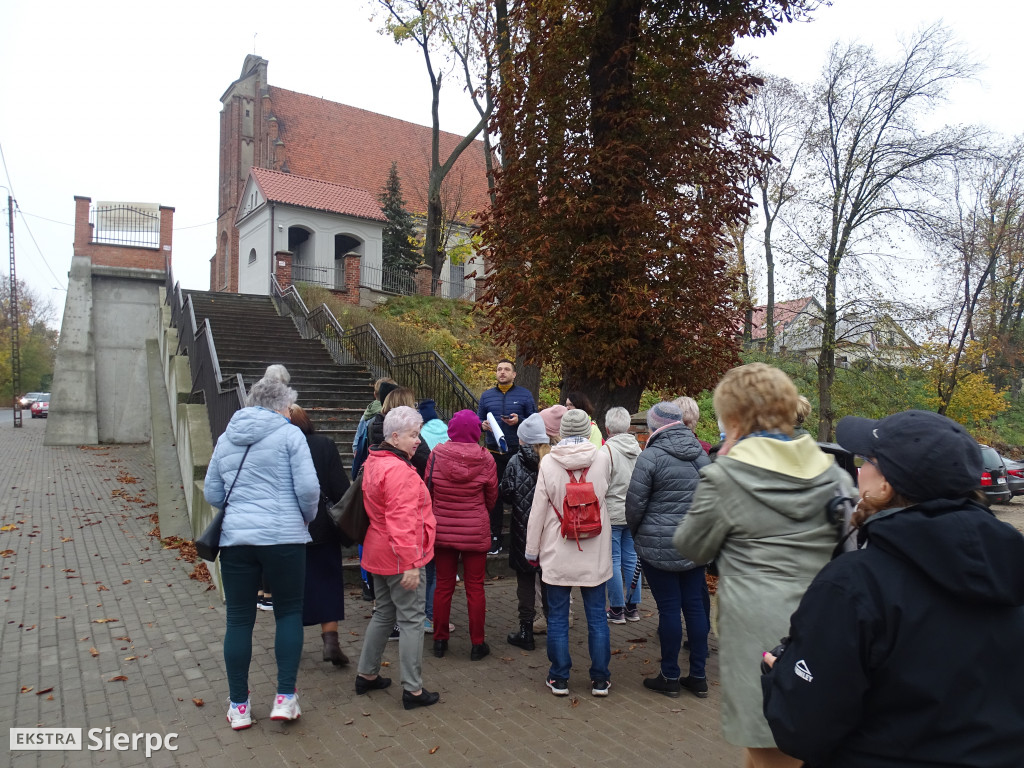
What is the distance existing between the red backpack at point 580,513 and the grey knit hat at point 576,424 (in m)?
0.35

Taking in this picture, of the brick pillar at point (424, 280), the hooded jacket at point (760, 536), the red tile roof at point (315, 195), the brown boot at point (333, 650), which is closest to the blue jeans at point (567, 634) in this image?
the brown boot at point (333, 650)

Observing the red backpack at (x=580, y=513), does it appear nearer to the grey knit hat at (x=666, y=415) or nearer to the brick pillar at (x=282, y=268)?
the grey knit hat at (x=666, y=415)

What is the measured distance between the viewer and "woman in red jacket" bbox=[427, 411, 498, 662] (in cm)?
502

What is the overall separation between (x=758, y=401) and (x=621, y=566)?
3801 millimetres

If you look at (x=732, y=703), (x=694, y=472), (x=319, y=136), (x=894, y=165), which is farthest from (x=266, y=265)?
(x=732, y=703)

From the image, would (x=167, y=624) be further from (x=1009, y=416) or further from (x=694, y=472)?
(x=1009, y=416)

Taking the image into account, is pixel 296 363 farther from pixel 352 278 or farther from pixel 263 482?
pixel 352 278

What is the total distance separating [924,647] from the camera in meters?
1.55

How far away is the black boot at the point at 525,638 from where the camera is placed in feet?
17.7

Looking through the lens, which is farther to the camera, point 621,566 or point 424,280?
point 424,280

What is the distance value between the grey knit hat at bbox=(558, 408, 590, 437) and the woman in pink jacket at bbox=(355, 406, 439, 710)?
1.02 metres

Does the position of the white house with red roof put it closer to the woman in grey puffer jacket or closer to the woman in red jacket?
the woman in red jacket

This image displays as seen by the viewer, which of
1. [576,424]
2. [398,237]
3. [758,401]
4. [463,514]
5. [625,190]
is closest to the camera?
[758,401]

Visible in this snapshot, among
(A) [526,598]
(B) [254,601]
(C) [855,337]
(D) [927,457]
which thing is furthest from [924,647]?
(C) [855,337]
